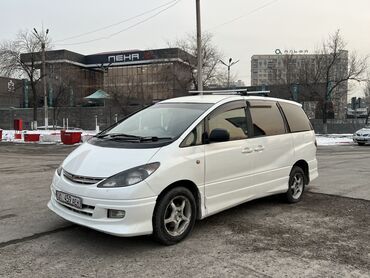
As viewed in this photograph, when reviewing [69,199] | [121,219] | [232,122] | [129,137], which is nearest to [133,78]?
[232,122]

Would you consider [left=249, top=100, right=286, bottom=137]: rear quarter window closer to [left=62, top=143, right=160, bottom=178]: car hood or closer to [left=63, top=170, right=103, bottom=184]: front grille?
[left=62, top=143, right=160, bottom=178]: car hood

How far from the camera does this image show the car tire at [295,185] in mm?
6859

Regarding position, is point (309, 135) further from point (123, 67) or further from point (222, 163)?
point (123, 67)

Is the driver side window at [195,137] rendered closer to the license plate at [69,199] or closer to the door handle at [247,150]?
the door handle at [247,150]

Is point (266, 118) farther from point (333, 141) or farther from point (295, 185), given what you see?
point (333, 141)

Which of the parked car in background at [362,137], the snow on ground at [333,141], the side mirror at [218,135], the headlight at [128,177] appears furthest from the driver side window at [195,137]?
the parked car in background at [362,137]

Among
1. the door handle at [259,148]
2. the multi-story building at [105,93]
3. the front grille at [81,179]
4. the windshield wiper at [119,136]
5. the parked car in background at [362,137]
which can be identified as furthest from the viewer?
the multi-story building at [105,93]

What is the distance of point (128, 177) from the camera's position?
443cm

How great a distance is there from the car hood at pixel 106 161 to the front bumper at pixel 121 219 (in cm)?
32

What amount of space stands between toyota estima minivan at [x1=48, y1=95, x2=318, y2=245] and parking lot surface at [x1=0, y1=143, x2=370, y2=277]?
12.2 inches

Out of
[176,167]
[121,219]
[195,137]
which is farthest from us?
[195,137]

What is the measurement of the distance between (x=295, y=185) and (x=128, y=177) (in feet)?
11.9

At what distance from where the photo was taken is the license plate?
4.56 metres

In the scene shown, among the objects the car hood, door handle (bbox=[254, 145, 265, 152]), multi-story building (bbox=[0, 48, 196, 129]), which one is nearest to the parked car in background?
multi-story building (bbox=[0, 48, 196, 129])
